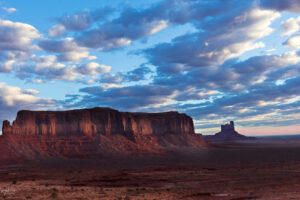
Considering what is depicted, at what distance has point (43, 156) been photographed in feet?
263

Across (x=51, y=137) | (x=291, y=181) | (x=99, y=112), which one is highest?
(x=99, y=112)

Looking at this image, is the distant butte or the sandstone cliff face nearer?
the distant butte

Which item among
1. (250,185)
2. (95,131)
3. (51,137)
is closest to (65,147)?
(51,137)

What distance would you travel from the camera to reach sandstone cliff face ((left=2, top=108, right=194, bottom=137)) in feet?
298

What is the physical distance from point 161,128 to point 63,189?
9735cm

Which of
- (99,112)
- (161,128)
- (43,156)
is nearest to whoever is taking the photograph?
(43,156)

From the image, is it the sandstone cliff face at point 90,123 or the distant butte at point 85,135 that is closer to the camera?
the distant butte at point 85,135

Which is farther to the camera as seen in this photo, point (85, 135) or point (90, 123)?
point (90, 123)

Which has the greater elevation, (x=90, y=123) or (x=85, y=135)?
(x=90, y=123)

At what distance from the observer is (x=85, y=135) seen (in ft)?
320

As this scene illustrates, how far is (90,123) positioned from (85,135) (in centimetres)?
552

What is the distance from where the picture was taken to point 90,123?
102000 millimetres

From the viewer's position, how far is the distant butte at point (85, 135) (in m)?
83.8

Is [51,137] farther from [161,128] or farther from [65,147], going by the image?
[161,128]
